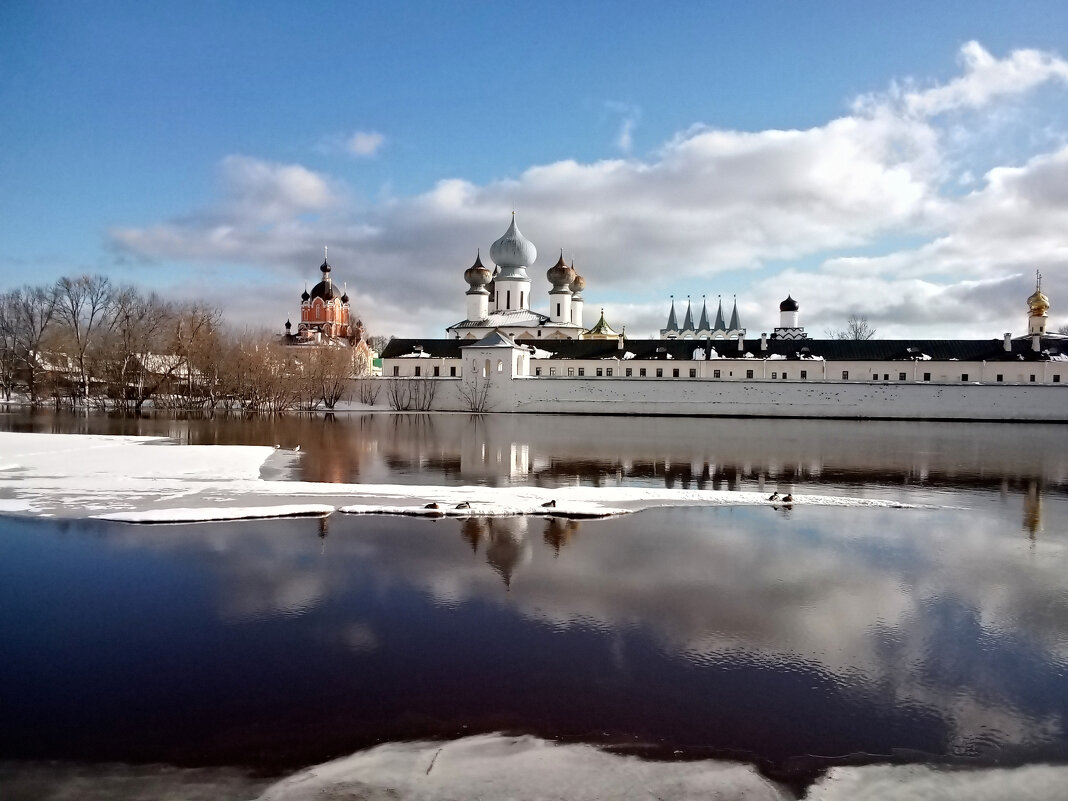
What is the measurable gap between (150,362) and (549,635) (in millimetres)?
46194

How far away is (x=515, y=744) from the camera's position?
4.59 m

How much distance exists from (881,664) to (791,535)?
4334 mm

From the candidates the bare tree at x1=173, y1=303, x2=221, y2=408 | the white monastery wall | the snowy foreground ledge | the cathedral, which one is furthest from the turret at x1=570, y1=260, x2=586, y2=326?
the snowy foreground ledge

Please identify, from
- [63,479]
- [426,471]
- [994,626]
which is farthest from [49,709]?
[426,471]

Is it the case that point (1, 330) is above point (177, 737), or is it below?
above

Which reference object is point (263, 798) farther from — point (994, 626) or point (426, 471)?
point (426, 471)

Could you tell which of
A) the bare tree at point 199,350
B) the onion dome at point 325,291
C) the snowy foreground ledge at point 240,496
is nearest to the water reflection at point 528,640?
the snowy foreground ledge at point 240,496

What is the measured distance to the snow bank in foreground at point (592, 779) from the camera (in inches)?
161

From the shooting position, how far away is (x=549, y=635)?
624 centimetres

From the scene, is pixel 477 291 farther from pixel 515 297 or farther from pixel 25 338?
pixel 25 338

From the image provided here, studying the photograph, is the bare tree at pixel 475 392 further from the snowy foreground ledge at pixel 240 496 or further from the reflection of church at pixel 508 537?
the reflection of church at pixel 508 537

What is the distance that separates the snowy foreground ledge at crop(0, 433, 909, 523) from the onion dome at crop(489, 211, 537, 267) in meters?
44.8

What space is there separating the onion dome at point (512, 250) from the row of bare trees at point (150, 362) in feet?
49.6

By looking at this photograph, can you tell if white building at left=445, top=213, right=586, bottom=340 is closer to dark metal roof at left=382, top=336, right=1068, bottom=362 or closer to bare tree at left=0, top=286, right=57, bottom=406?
dark metal roof at left=382, top=336, right=1068, bottom=362
